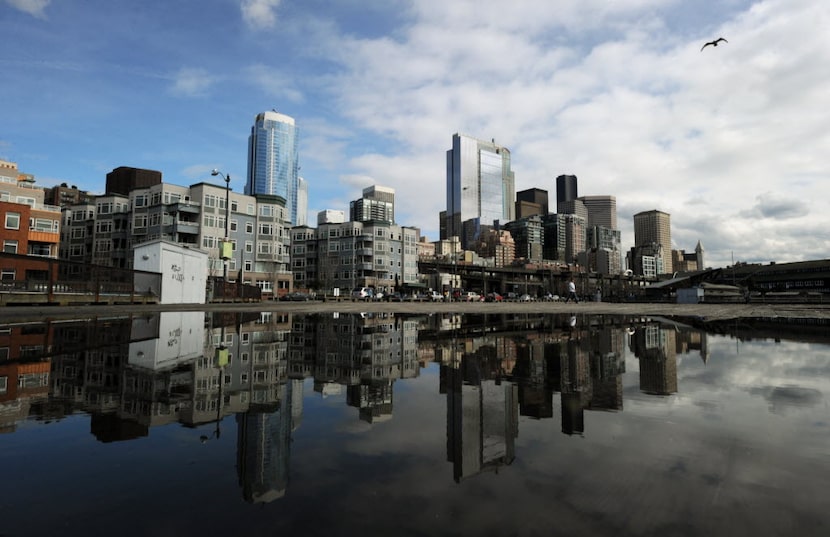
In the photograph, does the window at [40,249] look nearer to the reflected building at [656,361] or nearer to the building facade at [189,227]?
the building facade at [189,227]

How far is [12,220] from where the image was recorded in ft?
206

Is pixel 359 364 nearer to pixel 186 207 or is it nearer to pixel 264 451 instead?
pixel 264 451

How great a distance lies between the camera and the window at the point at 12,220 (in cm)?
6238

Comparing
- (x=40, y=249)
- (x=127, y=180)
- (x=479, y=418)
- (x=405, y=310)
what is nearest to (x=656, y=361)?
(x=479, y=418)

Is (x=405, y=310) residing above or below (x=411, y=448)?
above

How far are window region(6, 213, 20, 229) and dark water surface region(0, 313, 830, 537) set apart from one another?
246 feet

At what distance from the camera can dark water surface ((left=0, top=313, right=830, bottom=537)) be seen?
7.59 feet

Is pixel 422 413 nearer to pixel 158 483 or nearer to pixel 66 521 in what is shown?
pixel 158 483

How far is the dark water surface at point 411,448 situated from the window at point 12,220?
75.0 metres

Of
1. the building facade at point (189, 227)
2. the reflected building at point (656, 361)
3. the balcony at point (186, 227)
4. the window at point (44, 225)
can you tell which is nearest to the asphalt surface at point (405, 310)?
the reflected building at point (656, 361)

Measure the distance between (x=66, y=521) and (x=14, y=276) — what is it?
67270mm

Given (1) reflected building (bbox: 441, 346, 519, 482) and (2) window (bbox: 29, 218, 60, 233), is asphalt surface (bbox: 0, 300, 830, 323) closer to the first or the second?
(1) reflected building (bbox: 441, 346, 519, 482)

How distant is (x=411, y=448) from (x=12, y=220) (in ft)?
270

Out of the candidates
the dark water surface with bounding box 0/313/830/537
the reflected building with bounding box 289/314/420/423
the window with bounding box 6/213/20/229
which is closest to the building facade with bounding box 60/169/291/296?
the window with bounding box 6/213/20/229
